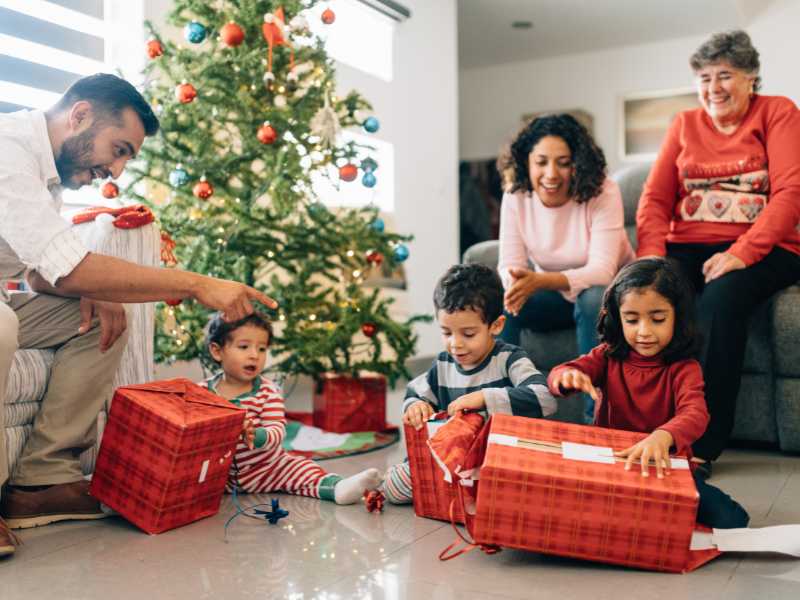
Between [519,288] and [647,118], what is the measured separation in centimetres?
595

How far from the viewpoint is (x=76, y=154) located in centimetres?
188

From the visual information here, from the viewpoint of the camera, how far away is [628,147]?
790 centimetres

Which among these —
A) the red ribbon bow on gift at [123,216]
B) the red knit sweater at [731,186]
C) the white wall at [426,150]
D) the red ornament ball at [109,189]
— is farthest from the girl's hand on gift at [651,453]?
the white wall at [426,150]

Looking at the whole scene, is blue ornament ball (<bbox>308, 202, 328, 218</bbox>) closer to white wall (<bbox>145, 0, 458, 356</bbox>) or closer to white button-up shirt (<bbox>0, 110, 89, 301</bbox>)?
white button-up shirt (<bbox>0, 110, 89, 301</bbox>)

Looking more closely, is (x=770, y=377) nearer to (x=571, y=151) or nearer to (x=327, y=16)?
(x=571, y=151)

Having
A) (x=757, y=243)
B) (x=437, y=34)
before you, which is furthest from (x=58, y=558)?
(x=437, y=34)

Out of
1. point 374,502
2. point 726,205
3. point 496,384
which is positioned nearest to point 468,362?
point 496,384

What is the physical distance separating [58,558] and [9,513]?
28cm

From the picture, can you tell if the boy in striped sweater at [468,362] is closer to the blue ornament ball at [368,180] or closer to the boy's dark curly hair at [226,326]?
the boy's dark curly hair at [226,326]

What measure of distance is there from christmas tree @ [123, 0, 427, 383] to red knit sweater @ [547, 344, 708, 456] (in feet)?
4.17

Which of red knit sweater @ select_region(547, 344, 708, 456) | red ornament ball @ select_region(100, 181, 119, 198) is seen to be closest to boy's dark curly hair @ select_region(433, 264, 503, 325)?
red knit sweater @ select_region(547, 344, 708, 456)

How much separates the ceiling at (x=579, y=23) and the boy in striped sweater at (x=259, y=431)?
4.94m

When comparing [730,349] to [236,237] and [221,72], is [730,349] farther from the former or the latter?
[221,72]

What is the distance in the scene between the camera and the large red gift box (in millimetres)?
1763
